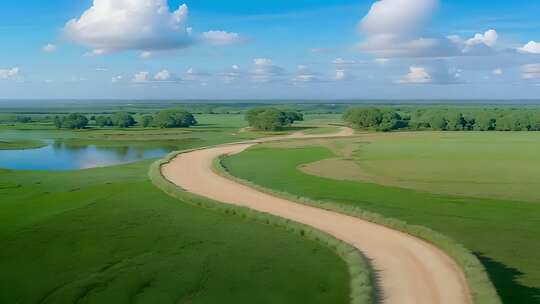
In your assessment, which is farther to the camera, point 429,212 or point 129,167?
point 129,167

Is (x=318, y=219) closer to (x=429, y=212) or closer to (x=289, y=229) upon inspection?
(x=289, y=229)

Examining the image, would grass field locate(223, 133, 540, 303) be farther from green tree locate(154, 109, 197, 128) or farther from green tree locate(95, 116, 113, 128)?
green tree locate(95, 116, 113, 128)

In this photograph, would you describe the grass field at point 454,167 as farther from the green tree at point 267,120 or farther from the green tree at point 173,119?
the green tree at point 173,119

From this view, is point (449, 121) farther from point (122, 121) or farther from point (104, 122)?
point (104, 122)

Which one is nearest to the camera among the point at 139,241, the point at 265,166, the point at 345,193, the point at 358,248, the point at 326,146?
the point at 358,248

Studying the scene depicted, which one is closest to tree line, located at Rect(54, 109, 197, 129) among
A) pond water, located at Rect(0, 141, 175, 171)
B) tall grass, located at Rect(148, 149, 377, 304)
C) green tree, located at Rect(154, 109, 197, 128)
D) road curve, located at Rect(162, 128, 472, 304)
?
green tree, located at Rect(154, 109, 197, 128)

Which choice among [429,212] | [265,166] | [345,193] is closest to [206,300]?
[429,212]
